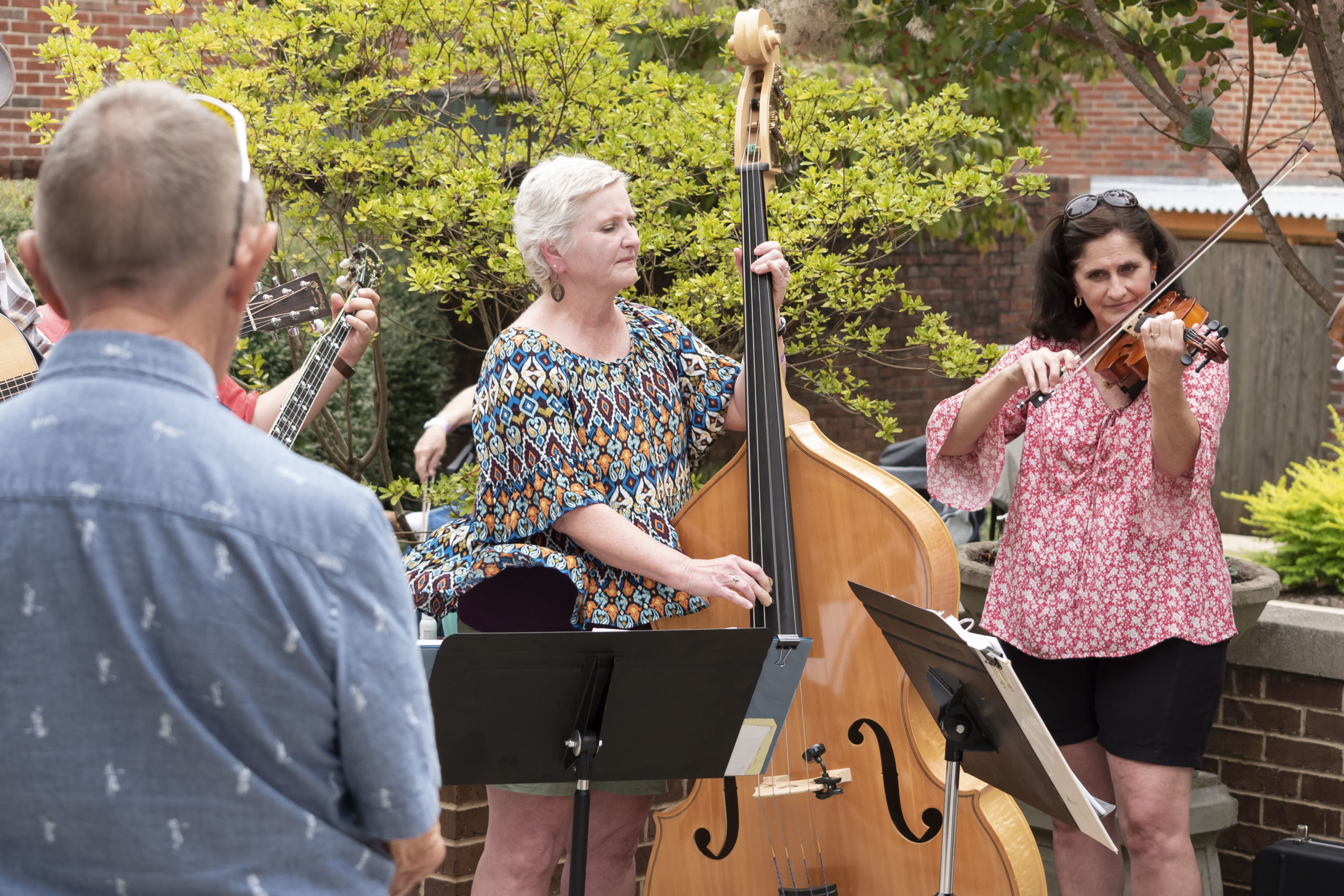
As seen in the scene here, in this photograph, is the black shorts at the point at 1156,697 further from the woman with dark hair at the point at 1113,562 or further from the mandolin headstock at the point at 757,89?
the mandolin headstock at the point at 757,89

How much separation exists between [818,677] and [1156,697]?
2.06ft

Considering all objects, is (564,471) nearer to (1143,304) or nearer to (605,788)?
(605,788)

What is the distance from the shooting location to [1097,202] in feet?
8.61

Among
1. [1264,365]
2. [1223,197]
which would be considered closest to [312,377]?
[1264,365]

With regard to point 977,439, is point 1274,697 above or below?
below

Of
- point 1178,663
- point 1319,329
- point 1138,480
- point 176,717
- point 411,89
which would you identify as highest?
point 411,89

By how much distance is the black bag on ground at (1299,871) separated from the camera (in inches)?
112

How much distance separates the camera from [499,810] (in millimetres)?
2496

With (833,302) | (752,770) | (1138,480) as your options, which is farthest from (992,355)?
(752,770)

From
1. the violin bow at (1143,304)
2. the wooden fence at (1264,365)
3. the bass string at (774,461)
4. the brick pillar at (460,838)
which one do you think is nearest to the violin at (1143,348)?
the violin bow at (1143,304)

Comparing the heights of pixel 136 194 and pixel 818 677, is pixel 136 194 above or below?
above

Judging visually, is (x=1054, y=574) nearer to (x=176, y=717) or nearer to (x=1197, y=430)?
(x=1197, y=430)

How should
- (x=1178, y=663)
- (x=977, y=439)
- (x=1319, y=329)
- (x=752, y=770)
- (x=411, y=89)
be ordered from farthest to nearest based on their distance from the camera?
(x=1319, y=329), (x=411, y=89), (x=977, y=439), (x=1178, y=663), (x=752, y=770)

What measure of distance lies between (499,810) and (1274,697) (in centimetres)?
206
